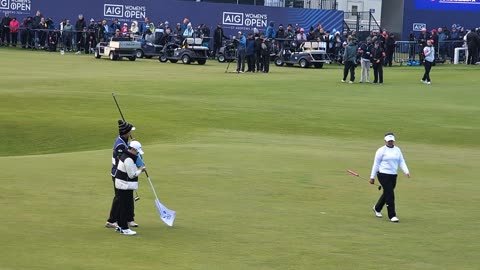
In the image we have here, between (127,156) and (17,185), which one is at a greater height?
(127,156)

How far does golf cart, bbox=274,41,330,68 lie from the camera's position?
63406 millimetres

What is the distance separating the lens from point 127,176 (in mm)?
16734

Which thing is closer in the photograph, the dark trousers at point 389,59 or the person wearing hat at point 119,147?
the person wearing hat at point 119,147

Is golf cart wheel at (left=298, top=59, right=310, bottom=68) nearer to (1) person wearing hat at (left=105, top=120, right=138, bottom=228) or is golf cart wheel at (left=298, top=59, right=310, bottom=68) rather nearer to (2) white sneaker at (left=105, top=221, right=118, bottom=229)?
(2) white sneaker at (left=105, top=221, right=118, bottom=229)


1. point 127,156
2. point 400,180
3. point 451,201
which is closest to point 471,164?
point 400,180

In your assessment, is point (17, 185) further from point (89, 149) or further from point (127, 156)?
point (89, 149)

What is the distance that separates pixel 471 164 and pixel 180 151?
8640 mm

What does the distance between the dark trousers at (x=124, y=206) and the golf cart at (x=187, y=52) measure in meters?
45.7

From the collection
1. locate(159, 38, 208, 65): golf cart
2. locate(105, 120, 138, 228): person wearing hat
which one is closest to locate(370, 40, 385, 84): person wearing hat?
locate(159, 38, 208, 65): golf cart

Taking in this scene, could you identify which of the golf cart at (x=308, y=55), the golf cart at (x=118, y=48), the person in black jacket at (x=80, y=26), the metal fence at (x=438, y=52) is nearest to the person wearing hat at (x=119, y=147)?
the golf cart at (x=118, y=48)

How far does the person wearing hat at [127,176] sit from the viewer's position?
16.6 metres

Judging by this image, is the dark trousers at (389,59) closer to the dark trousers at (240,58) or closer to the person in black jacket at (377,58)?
the dark trousers at (240,58)

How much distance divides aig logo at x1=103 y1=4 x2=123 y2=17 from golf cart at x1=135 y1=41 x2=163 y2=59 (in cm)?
713

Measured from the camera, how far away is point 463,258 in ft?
54.5
